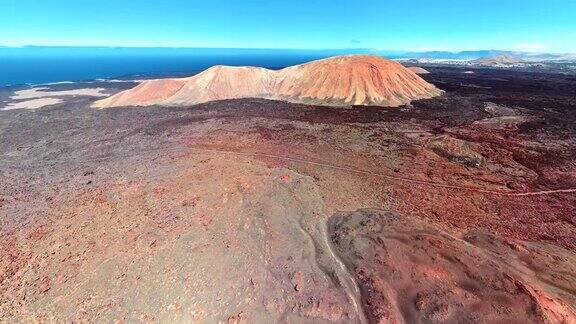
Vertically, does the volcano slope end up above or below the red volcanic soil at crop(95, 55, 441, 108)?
below

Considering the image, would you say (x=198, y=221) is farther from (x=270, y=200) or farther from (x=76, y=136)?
(x=76, y=136)

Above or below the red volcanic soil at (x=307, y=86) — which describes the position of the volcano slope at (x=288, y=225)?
below

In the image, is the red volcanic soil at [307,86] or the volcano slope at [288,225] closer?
the volcano slope at [288,225]

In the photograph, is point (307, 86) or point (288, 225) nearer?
point (288, 225)

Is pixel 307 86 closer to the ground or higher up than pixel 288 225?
higher up
